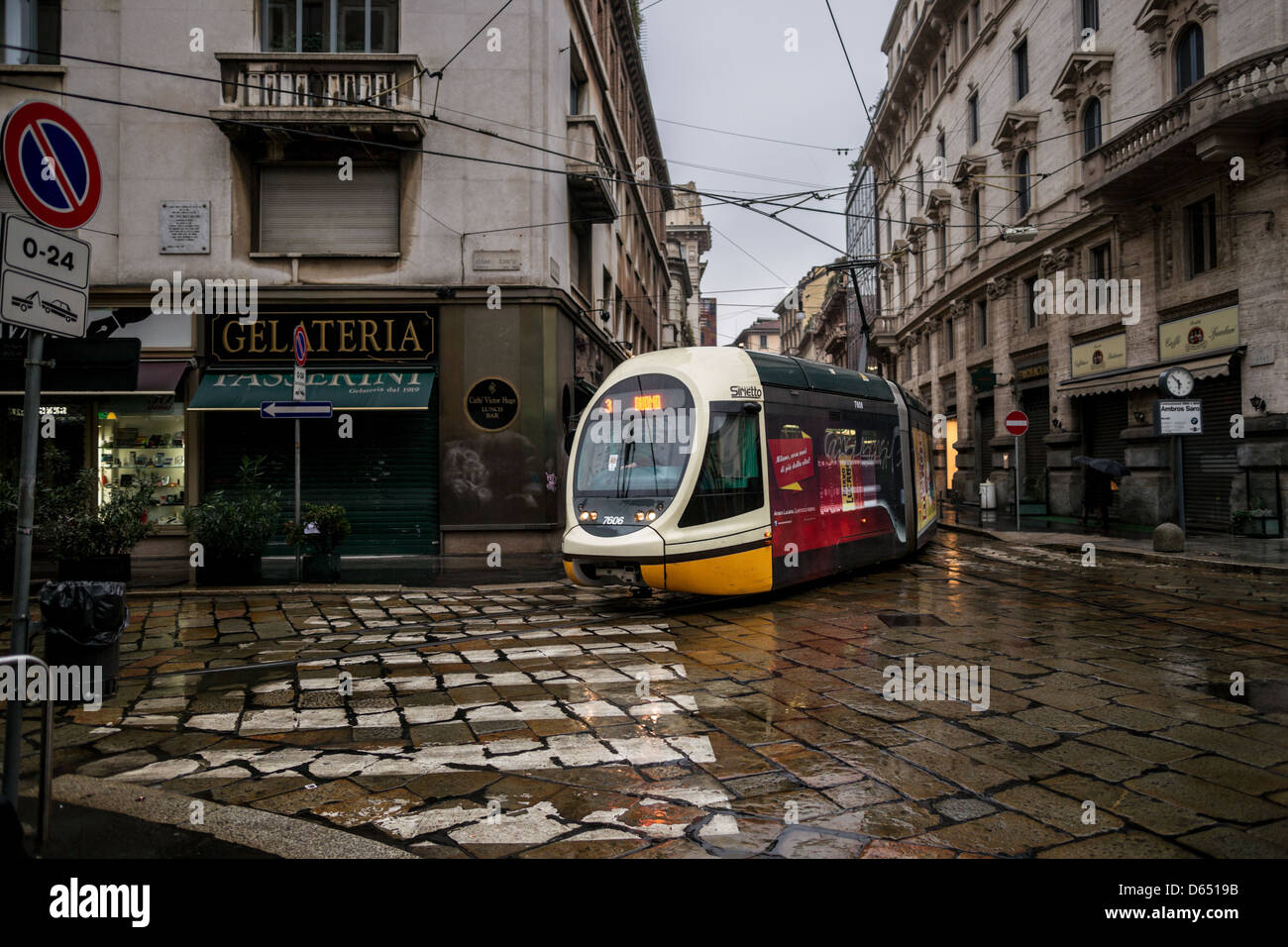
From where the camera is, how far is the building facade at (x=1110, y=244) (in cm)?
1580

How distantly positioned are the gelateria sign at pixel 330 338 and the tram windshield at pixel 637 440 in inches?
281

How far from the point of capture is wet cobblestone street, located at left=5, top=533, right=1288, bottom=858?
337cm

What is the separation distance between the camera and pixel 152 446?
1517 centimetres

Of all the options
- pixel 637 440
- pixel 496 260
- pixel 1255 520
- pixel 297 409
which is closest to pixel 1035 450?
pixel 1255 520

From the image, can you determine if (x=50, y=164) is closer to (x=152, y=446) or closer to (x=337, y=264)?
(x=337, y=264)

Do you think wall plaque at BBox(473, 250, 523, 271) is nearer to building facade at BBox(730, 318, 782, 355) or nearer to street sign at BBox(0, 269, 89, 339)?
street sign at BBox(0, 269, 89, 339)

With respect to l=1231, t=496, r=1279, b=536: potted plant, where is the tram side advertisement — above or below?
above

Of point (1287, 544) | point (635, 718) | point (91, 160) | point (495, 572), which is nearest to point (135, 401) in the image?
point (495, 572)

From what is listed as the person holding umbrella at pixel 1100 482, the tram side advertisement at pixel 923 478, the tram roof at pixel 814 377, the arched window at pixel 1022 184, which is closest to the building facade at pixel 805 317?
the arched window at pixel 1022 184

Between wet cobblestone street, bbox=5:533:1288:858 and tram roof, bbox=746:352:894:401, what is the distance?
112 inches

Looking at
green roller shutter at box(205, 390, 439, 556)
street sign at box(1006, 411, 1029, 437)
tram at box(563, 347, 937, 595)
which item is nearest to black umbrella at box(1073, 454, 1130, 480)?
street sign at box(1006, 411, 1029, 437)

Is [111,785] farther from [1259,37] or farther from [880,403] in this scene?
→ [1259,37]
